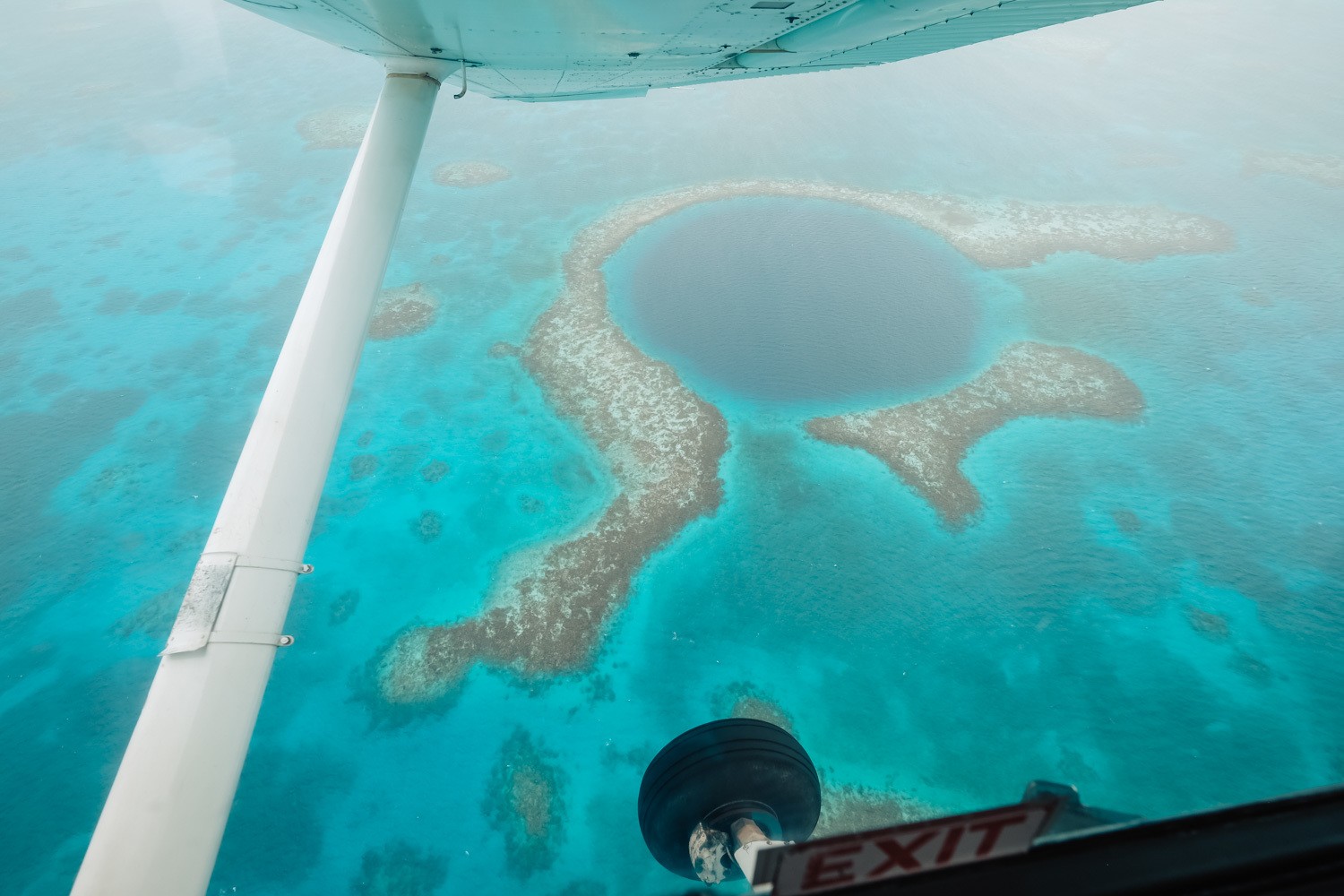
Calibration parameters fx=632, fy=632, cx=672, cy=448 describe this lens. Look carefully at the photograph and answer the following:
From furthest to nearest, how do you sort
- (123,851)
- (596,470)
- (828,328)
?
(828,328) → (596,470) → (123,851)

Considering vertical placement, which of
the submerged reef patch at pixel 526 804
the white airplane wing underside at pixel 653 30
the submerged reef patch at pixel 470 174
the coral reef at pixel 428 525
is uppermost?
the white airplane wing underside at pixel 653 30

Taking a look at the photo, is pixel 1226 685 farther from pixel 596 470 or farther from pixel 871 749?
pixel 596 470

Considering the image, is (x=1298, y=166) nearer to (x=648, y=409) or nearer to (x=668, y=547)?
(x=648, y=409)

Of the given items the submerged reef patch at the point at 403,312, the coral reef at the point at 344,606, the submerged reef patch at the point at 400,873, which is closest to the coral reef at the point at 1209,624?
the submerged reef patch at the point at 400,873

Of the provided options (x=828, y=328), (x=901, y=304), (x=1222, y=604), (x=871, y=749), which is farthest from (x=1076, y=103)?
(x=871, y=749)

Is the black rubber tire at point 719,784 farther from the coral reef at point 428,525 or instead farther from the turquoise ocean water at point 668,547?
the coral reef at point 428,525
